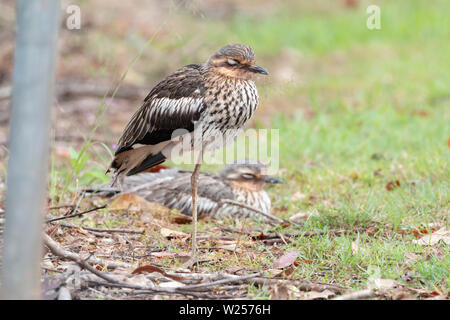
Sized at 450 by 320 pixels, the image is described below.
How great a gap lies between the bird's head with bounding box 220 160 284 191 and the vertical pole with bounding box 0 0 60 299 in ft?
11.2

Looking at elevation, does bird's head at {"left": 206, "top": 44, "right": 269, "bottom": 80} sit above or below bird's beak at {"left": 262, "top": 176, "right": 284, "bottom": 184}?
above

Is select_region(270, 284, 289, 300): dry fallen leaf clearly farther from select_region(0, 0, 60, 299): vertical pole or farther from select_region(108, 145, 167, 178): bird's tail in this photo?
select_region(108, 145, 167, 178): bird's tail

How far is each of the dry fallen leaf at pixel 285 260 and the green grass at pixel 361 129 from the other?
0.08 metres

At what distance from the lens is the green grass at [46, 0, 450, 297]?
3980mm

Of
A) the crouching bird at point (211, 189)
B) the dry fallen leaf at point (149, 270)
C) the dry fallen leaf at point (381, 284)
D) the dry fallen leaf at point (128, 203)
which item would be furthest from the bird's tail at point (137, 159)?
the dry fallen leaf at point (381, 284)

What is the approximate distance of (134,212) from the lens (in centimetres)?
514

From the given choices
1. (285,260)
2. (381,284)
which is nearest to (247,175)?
(285,260)

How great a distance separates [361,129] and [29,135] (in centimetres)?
528

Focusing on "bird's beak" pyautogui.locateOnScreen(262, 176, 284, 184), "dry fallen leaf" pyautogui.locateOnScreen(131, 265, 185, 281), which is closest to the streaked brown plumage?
"dry fallen leaf" pyautogui.locateOnScreen(131, 265, 185, 281)

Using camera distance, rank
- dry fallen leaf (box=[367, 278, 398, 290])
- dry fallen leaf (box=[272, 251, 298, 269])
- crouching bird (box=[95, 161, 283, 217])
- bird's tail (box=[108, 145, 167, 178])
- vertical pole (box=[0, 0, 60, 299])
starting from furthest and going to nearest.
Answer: crouching bird (box=[95, 161, 283, 217])
bird's tail (box=[108, 145, 167, 178])
dry fallen leaf (box=[272, 251, 298, 269])
dry fallen leaf (box=[367, 278, 398, 290])
vertical pole (box=[0, 0, 60, 299])

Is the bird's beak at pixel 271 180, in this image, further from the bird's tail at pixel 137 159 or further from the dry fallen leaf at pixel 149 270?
the dry fallen leaf at pixel 149 270

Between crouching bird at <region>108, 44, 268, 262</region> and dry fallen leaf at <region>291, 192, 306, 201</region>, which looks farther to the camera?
dry fallen leaf at <region>291, 192, 306, 201</region>

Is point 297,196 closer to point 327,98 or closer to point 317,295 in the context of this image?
point 317,295
